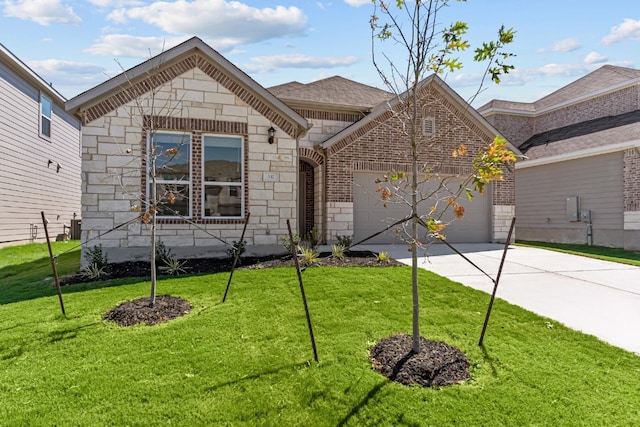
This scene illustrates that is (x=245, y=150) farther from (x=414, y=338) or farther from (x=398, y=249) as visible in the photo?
(x=414, y=338)

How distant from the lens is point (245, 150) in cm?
974

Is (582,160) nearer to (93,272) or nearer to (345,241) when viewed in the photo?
(345,241)

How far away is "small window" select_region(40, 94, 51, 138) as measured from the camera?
15.6m

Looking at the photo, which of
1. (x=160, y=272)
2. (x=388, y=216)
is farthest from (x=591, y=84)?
(x=160, y=272)

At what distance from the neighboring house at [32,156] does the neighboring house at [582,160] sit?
19488 mm

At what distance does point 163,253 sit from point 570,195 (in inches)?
592

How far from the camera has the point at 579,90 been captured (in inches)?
768

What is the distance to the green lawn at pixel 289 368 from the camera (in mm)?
3199

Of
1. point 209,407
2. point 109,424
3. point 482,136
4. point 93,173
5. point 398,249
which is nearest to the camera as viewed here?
point 109,424

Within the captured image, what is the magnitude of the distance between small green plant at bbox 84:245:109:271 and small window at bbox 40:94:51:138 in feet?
32.8

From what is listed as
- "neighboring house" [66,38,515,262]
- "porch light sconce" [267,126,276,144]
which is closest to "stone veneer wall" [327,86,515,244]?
"neighboring house" [66,38,515,262]

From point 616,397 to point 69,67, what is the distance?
18516 mm

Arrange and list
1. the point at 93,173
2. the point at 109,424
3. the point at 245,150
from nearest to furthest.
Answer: the point at 109,424
the point at 93,173
the point at 245,150

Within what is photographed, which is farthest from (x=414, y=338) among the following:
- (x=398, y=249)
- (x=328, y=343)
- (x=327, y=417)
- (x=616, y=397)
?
(x=398, y=249)
